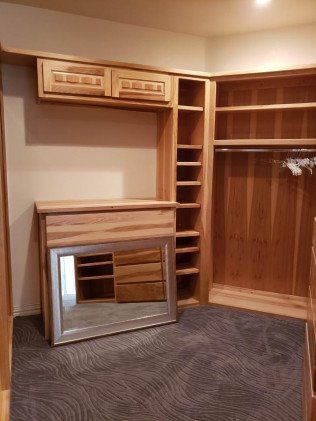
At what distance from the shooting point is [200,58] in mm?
3305

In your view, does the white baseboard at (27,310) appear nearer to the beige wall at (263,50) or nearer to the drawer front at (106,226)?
the drawer front at (106,226)

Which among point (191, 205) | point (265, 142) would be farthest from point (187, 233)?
point (265, 142)

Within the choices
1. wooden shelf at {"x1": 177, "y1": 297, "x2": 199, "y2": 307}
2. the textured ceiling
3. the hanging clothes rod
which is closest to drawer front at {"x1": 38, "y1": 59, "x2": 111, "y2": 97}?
the textured ceiling

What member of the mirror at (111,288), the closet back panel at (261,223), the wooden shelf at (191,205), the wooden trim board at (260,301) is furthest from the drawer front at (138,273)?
the closet back panel at (261,223)

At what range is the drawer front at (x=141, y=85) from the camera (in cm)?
266

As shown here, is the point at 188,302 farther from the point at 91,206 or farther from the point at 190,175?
the point at 91,206

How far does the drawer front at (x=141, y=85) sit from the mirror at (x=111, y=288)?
1.15m

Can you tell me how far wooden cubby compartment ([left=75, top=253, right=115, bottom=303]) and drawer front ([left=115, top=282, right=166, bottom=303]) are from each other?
2.6 inches

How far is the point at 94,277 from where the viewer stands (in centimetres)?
272

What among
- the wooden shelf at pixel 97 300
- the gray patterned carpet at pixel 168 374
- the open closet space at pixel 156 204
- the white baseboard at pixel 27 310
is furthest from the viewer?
the white baseboard at pixel 27 310

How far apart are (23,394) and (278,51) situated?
3255 millimetres

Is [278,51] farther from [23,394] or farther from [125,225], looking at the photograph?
[23,394]

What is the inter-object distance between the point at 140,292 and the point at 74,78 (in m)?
1.74

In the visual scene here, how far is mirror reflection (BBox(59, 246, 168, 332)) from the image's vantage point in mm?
2582
